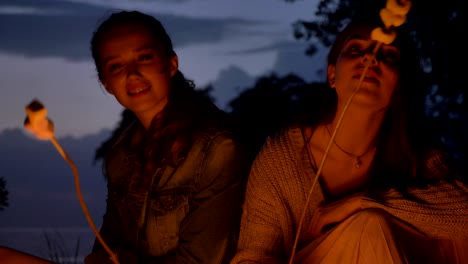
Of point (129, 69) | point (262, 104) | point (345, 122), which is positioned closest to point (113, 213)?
point (129, 69)

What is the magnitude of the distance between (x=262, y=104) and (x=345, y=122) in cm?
304

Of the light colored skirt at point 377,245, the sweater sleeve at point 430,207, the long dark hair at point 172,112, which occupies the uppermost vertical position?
the long dark hair at point 172,112

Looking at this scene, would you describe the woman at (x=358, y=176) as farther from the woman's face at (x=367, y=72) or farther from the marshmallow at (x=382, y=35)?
the marshmallow at (x=382, y=35)

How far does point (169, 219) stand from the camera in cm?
412

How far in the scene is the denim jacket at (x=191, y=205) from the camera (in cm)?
400

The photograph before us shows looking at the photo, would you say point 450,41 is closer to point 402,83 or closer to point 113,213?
point 402,83

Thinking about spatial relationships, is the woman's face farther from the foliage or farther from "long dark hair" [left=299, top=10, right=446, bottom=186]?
the foliage

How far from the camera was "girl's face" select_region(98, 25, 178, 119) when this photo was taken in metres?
4.12

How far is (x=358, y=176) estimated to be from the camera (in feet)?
13.8

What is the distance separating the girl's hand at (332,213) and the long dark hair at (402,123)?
0.44 m

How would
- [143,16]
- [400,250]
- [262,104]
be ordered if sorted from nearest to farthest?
1. [400,250]
2. [143,16]
3. [262,104]

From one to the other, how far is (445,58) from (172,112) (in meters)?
4.54

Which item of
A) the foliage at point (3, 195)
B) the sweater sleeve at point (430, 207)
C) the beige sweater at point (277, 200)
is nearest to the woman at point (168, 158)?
the beige sweater at point (277, 200)

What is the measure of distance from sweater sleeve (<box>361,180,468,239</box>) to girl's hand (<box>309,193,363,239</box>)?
0.05m
